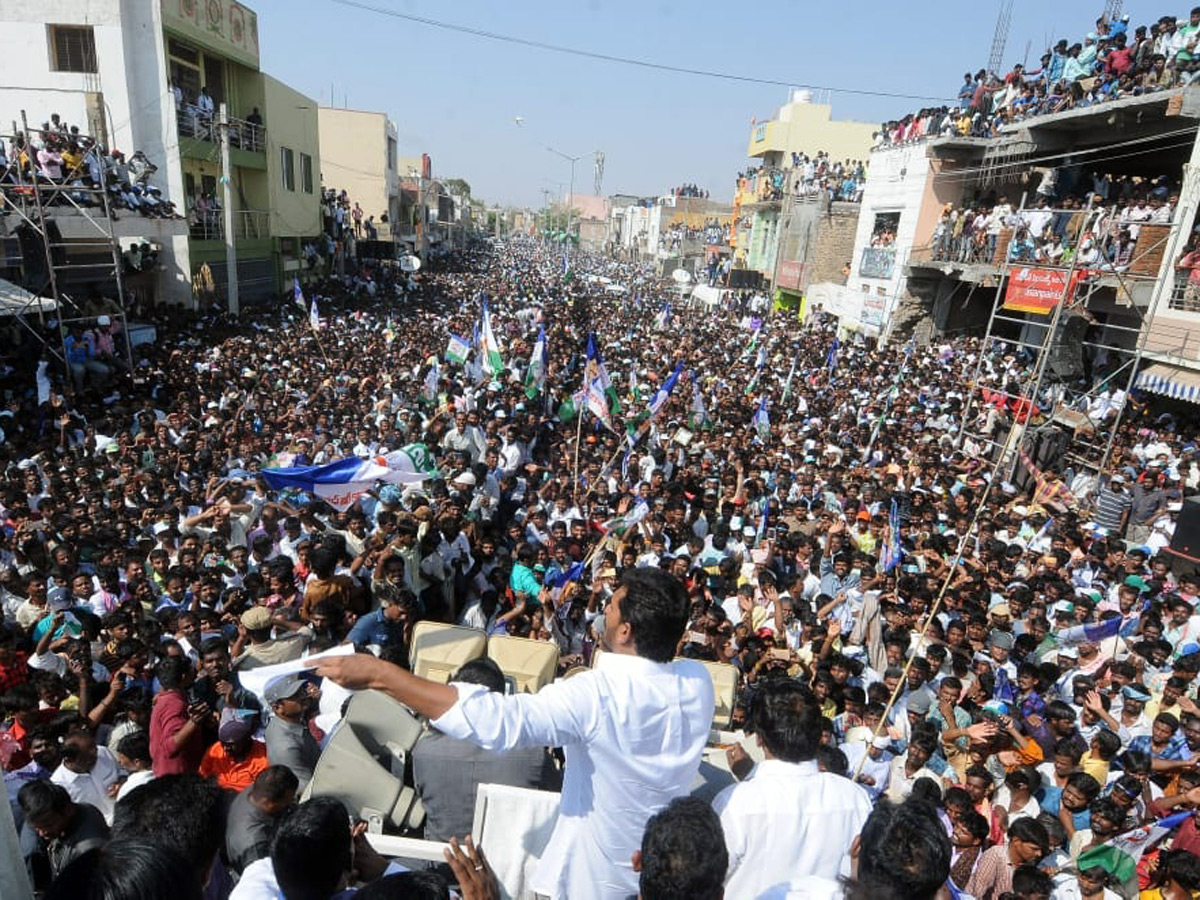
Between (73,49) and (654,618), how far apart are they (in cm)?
2357

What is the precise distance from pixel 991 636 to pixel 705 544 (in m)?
2.68

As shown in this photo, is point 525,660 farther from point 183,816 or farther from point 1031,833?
point 1031,833

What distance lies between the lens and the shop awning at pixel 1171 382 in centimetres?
1155

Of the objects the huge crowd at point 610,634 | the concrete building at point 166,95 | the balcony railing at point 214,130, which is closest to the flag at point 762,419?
the huge crowd at point 610,634

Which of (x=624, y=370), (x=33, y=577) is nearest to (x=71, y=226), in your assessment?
(x=624, y=370)

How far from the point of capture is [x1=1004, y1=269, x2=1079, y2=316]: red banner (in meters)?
11.8

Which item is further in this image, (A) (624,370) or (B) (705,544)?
(A) (624,370)

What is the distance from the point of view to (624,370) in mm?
15359

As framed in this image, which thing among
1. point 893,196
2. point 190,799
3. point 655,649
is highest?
point 893,196

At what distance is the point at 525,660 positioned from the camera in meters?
3.13

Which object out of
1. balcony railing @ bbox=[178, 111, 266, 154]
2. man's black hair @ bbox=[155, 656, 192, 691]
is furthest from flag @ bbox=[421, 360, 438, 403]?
balcony railing @ bbox=[178, 111, 266, 154]

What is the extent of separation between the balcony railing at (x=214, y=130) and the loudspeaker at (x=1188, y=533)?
22.0 metres

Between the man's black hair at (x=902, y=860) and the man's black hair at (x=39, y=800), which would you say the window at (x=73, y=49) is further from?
the man's black hair at (x=902, y=860)

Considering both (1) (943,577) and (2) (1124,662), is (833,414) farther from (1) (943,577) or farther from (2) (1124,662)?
(2) (1124,662)
